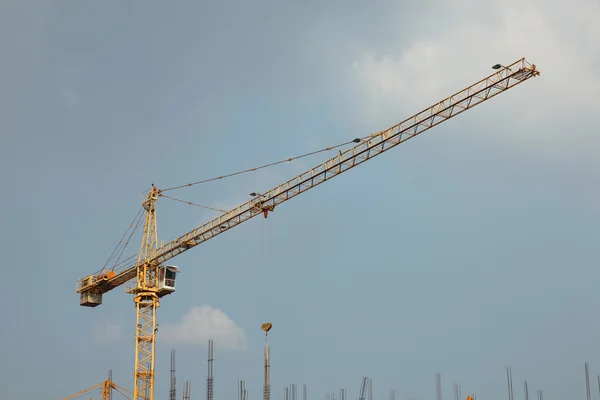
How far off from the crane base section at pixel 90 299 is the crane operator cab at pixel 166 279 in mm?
9032

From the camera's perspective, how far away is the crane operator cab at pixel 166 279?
104 metres

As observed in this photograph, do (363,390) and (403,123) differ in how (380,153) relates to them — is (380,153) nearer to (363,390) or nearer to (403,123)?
(403,123)

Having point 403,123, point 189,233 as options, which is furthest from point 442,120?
point 189,233

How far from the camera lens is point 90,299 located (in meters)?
108

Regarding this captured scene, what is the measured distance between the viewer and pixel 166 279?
10412cm

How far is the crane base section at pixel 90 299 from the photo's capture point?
353 ft

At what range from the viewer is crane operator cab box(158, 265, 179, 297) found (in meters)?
104

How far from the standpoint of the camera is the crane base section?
108 m

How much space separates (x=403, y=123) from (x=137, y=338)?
40.4 meters

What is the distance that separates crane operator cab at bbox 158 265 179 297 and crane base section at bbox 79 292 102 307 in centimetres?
903

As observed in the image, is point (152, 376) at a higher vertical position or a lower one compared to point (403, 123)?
lower

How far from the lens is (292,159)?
326 feet

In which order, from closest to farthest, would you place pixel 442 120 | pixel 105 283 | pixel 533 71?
pixel 533 71
pixel 442 120
pixel 105 283

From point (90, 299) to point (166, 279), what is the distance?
35.9 ft
